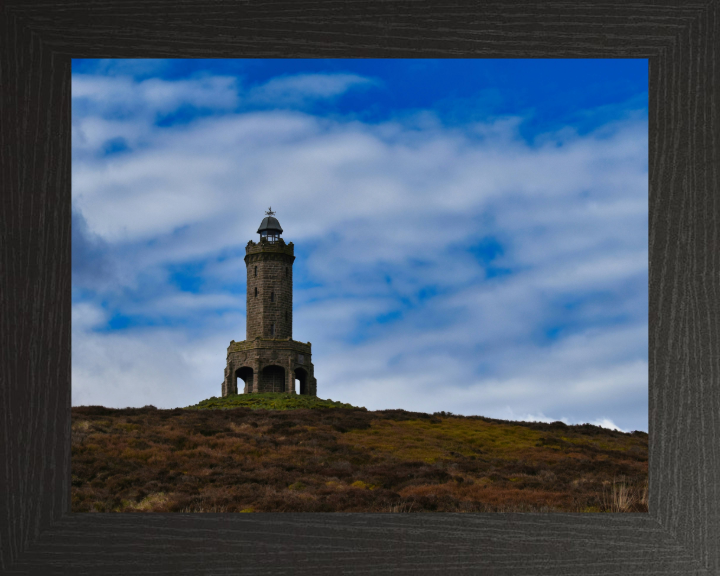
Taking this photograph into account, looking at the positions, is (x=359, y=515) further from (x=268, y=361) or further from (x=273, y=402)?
(x=268, y=361)

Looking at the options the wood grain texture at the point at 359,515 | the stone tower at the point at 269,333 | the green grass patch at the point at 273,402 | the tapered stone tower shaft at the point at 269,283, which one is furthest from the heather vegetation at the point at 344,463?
the tapered stone tower shaft at the point at 269,283

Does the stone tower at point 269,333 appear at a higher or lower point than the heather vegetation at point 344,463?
higher

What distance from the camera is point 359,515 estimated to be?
147 centimetres

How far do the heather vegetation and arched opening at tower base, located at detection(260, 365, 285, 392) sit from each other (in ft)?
42.0

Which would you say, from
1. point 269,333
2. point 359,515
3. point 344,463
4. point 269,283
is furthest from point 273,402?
point 359,515

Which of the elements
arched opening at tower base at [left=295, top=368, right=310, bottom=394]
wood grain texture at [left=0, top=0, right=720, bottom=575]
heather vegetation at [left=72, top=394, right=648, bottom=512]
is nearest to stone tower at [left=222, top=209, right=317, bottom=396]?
arched opening at tower base at [left=295, top=368, right=310, bottom=394]

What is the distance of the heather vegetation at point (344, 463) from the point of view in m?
7.57

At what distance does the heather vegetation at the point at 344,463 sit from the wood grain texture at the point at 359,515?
330 centimetres

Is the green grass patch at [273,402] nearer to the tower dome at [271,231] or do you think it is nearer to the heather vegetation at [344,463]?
the heather vegetation at [344,463]

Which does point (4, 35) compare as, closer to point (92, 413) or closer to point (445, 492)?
point (445, 492)

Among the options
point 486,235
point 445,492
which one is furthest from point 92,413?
point 486,235

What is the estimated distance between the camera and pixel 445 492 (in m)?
7.92

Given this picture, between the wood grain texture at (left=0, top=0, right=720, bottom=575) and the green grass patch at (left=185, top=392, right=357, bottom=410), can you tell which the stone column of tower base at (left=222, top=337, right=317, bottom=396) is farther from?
the wood grain texture at (left=0, top=0, right=720, bottom=575)

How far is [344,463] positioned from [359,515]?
9.12 meters
